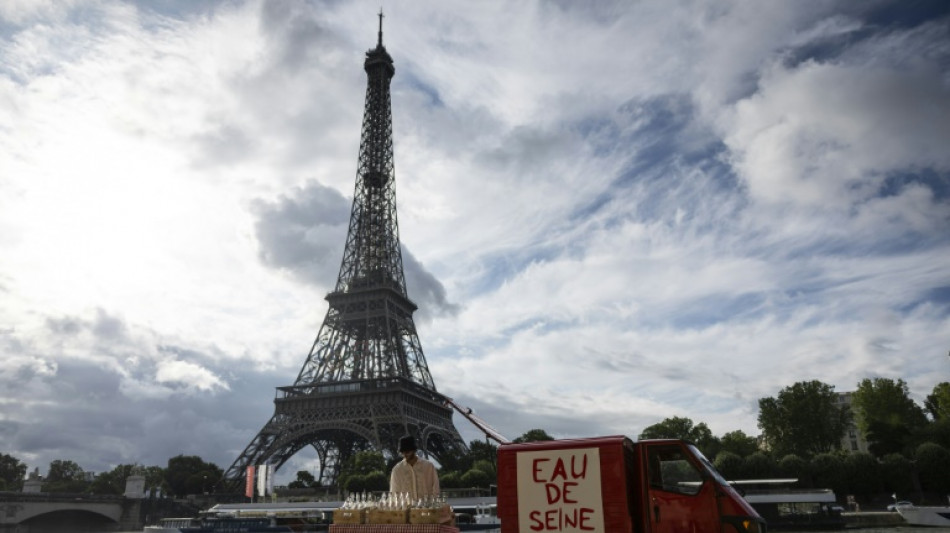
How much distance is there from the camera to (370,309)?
272 feet

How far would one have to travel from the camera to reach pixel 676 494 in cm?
1088

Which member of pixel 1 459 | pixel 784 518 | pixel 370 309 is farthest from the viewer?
pixel 1 459

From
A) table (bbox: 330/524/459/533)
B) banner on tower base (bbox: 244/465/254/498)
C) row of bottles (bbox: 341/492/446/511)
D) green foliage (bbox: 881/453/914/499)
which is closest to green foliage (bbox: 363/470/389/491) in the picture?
banner on tower base (bbox: 244/465/254/498)

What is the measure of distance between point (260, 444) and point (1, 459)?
65.4 metres

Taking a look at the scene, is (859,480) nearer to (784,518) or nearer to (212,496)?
(784,518)

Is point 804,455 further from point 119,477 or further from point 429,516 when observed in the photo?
point 119,477

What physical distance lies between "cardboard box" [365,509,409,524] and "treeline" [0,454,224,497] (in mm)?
103314

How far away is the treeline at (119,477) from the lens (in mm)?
105625

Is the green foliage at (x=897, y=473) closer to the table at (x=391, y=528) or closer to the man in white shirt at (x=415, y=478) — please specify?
the man in white shirt at (x=415, y=478)

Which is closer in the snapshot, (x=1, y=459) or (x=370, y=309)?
(x=370, y=309)

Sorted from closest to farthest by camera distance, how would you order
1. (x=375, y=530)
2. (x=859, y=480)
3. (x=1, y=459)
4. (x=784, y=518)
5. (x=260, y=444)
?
(x=375, y=530) < (x=784, y=518) < (x=859, y=480) < (x=260, y=444) < (x=1, y=459)

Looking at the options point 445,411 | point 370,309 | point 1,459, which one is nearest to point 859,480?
point 445,411

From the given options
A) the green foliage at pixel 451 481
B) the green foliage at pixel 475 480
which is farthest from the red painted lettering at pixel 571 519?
the green foliage at pixel 451 481

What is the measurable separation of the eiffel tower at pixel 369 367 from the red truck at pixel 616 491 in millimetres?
61916
